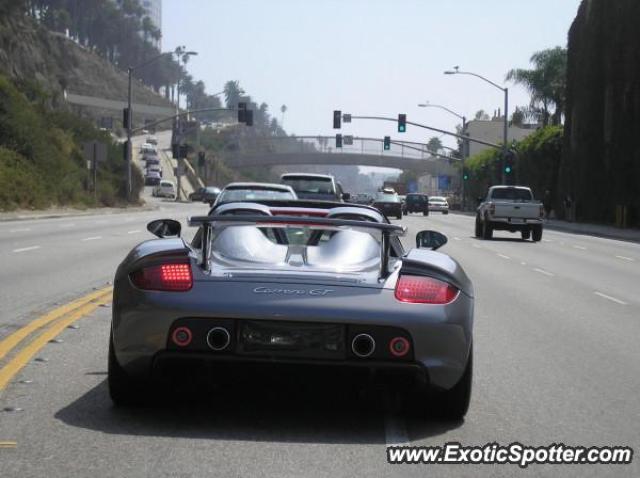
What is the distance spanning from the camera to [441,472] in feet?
19.7

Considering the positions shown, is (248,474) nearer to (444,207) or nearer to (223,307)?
(223,307)

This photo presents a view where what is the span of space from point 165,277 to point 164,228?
80.3 inches

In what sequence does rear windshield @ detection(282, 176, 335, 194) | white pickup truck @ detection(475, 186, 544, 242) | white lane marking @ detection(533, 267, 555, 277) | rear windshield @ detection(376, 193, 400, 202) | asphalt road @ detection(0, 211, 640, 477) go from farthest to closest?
1. rear windshield @ detection(376, 193, 400, 202)
2. white pickup truck @ detection(475, 186, 544, 242)
3. rear windshield @ detection(282, 176, 335, 194)
4. white lane marking @ detection(533, 267, 555, 277)
5. asphalt road @ detection(0, 211, 640, 477)

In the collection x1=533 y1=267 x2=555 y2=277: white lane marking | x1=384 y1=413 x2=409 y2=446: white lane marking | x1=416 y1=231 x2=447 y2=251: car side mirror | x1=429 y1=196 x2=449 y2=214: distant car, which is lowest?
x1=429 y1=196 x2=449 y2=214: distant car

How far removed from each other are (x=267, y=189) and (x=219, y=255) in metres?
15.7

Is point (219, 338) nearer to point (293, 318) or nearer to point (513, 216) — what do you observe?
point (293, 318)

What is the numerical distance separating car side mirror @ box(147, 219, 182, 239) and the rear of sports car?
173 cm

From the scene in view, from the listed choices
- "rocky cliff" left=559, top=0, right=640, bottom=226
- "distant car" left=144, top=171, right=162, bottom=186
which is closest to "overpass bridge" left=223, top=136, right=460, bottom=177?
"distant car" left=144, top=171, right=162, bottom=186

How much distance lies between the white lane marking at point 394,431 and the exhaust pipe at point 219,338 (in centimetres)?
104

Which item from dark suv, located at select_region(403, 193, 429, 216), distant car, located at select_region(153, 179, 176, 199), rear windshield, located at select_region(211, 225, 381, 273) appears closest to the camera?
rear windshield, located at select_region(211, 225, 381, 273)

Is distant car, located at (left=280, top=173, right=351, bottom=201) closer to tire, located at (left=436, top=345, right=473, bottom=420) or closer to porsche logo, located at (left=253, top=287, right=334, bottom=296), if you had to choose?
tire, located at (left=436, top=345, right=473, bottom=420)

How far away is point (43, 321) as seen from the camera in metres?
11.8

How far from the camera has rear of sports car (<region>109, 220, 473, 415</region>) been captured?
6633 millimetres

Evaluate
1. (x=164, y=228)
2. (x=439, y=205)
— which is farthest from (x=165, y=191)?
(x=164, y=228)
